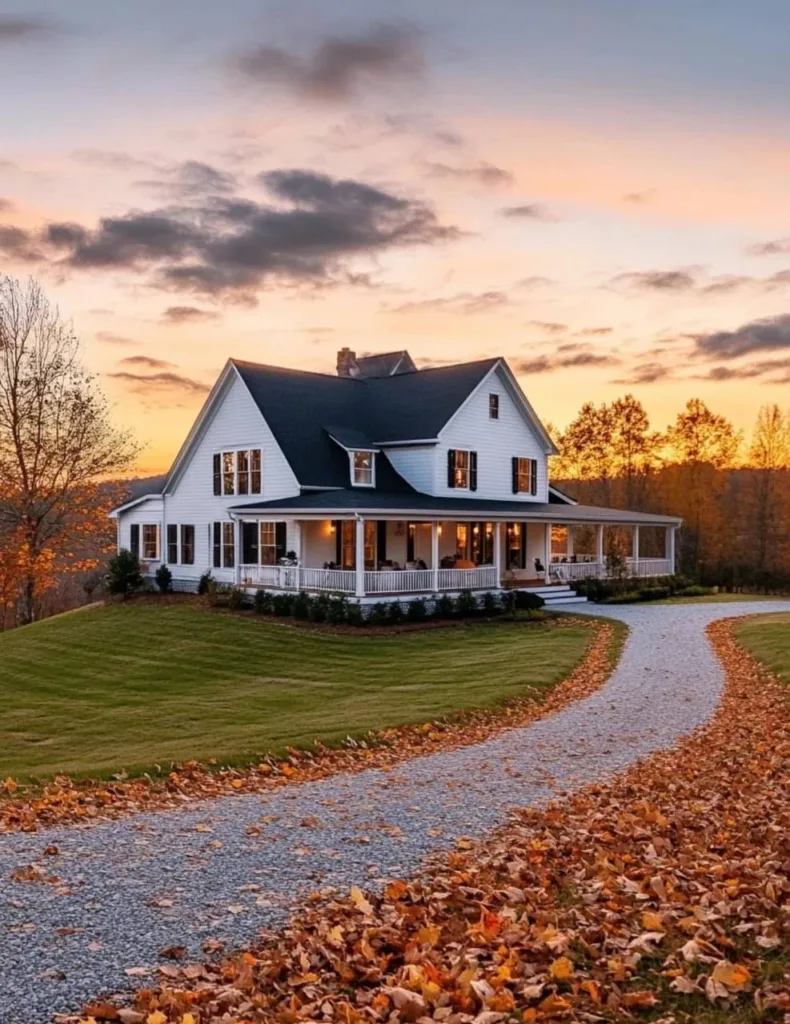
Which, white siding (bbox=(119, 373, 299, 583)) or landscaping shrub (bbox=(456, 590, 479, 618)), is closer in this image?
landscaping shrub (bbox=(456, 590, 479, 618))

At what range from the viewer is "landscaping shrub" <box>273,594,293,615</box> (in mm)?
28250

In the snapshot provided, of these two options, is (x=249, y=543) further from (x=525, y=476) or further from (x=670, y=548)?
(x=670, y=548)

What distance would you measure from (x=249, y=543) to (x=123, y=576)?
6.30 meters

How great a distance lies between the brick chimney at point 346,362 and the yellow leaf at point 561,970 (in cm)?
4131

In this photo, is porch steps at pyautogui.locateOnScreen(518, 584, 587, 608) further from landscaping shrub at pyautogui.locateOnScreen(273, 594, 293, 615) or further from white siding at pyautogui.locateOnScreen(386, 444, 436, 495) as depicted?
landscaping shrub at pyautogui.locateOnScreen(273, 594, 293, 615)

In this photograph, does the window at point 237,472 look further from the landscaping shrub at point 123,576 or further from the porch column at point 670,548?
the porch column at point 670,548

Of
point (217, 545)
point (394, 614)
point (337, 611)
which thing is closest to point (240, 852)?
point (337, 611)

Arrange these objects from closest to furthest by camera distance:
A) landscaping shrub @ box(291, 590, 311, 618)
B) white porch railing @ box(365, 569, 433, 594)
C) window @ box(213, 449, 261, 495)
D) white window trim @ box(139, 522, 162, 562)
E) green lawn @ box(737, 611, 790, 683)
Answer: green lawn @ box(737, 611, 790, 683) < landscaping shrub @ box(291, 590, 311, 618) < white porch railing @ box(365, 569, 433, 594) < window @ box(213, 449, 261, 495) < white window trim @ box(139, 522, 162, 562)

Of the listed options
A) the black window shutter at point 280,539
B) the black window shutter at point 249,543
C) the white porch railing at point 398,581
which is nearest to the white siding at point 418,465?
the white porch railing at point 398,581

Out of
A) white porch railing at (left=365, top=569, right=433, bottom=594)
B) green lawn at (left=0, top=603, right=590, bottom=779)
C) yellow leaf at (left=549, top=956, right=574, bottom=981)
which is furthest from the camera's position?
white porch railing at (left=365, top=569, right=433, bottom=594)

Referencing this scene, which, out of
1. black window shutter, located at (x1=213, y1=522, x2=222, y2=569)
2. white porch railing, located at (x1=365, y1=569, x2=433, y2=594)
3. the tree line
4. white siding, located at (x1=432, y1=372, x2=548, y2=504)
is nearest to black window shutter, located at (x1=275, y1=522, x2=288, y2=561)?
black window shutter, located at (x1=213, y1=522, x2=222, y2=569)

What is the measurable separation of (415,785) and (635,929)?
5073 mm

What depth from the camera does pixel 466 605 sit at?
94.9ft

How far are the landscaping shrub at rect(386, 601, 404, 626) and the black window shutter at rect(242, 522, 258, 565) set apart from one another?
7.41m
